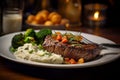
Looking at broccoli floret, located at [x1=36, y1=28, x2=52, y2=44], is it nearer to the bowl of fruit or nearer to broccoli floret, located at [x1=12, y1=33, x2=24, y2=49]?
broccoli floret, located at [x1=12, y1=33, x2=24, y2=49]

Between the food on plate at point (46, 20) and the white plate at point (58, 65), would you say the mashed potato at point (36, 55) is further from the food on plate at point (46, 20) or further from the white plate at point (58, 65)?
the food on plate at point (46, 20)

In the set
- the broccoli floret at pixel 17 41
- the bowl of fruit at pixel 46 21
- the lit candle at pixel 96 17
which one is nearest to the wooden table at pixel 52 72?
the broccoli floret at pixel 17 41

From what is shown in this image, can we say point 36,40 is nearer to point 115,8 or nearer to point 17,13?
point 17,13

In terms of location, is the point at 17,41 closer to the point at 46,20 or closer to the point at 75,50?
the point at 75,50

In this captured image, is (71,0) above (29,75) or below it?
above

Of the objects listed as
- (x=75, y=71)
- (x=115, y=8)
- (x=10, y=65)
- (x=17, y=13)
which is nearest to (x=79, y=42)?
(x=75, y=71)


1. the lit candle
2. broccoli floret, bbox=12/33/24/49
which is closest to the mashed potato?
broccoli floret, bbox=12/33/24/49

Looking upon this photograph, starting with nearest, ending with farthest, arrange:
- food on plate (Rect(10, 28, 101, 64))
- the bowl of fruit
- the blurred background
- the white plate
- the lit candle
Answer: the white plate → food on plate (Rect(10, 28, 101, 64)) → the bowl of fruit → the lit candle → the blurred background

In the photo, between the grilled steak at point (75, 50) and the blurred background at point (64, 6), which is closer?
the grilled steak at point (75, 50)
